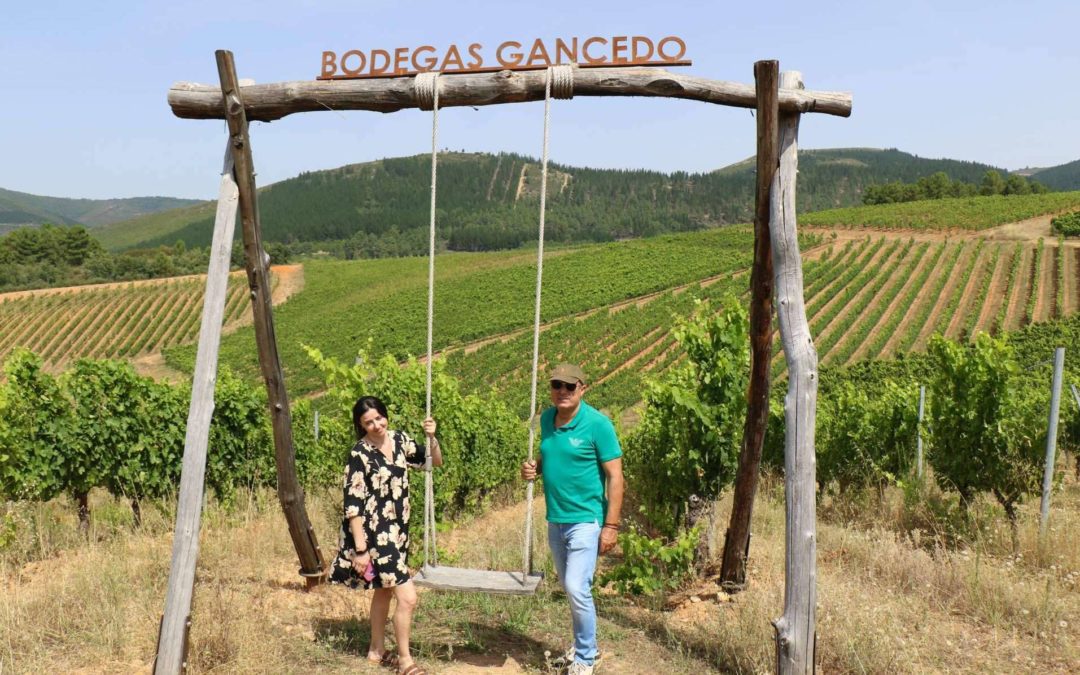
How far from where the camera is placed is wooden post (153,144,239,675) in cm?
416

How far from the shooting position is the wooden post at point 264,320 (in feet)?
15.6

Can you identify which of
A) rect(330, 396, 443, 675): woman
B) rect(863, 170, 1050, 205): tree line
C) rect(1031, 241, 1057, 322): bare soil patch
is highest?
rect(863, 170, 1050, 205): tree line

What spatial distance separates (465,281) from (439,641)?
187ft

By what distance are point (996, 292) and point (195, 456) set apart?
1613 inches

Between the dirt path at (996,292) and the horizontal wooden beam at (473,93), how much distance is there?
32280 mm

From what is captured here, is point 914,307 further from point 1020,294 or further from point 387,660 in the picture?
point 387,660

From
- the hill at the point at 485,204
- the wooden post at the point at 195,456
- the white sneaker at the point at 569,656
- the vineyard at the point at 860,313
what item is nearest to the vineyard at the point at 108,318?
the vineyard at the point at 860,313

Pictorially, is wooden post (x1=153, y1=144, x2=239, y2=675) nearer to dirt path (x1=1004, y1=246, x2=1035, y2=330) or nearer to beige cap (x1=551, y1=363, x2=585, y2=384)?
beige cap (x1=551, y1=363, x2=585, y2=384)

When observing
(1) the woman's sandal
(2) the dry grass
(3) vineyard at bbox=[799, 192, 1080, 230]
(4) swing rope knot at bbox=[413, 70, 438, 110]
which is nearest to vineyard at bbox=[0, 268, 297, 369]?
(3) vineyard at bbox=[799, 192, 1080, 230]

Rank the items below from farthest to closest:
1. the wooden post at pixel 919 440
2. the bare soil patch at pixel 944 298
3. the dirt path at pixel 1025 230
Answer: the dirt path at pixel 1025 230
the bare soil patch at pixel 944 298
the wooden post at pixel 919 440

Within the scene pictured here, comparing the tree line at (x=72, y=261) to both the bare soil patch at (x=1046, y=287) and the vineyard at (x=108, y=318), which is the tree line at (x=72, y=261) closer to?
the vineyard at (x=108, y=318)

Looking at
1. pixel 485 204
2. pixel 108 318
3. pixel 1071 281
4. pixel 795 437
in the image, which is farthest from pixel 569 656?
pixel 485 204

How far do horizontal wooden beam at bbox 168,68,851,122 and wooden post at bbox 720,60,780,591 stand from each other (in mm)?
169

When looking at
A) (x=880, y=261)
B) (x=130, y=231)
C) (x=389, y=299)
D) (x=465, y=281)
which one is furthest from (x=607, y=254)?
(x=130, y=231)
